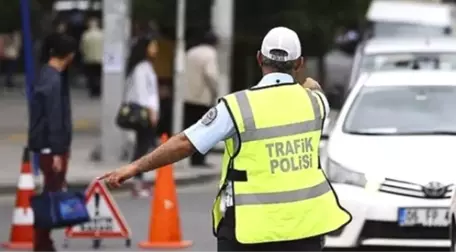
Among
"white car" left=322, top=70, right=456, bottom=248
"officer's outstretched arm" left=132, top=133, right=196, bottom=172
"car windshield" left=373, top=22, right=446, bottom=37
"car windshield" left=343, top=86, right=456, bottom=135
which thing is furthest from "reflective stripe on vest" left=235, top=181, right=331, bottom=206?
"car windshield" left=373, top=22, right=446, bottom=37

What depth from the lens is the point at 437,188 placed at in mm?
9375

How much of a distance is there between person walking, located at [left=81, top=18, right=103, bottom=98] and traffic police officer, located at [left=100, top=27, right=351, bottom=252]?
26.5 metres

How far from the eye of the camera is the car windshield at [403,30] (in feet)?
83.2

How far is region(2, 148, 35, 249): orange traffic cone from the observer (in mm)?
11047

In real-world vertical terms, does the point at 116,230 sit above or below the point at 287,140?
below

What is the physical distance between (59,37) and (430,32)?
15.9m

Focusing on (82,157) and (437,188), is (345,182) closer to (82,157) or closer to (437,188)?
(437,188)

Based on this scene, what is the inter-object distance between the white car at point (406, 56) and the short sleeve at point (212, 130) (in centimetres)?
939

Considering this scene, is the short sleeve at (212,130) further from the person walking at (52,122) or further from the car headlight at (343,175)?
the person walking at (52,122)

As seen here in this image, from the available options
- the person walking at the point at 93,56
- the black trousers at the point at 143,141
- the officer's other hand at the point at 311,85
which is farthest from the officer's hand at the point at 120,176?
the person walking at the point at 93,56

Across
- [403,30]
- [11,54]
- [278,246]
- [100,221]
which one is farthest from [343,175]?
[11,54]

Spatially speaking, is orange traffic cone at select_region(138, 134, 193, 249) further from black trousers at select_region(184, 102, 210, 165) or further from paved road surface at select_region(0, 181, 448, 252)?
black trousers at select_region(184, 102, 210, 165)

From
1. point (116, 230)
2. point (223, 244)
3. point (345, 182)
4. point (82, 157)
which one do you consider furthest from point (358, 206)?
point (82, 157)

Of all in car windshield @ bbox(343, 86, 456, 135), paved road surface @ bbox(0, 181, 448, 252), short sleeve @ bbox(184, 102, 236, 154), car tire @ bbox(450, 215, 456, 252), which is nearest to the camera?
short sleeve @ bbox(184, 102, 236, 154)
